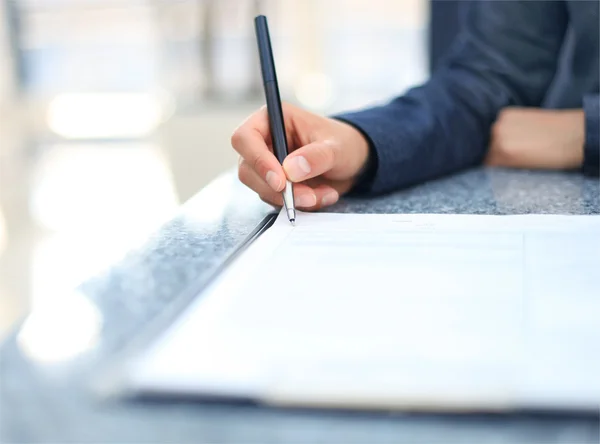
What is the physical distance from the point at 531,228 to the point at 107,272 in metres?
0.27

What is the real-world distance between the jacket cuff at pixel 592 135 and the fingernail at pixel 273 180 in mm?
317

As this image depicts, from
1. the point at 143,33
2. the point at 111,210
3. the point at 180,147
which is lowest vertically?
the point at 111,210

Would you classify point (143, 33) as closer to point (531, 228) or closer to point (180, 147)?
point (180, 147)

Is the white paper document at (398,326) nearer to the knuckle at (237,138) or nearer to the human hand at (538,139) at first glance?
the knuckle at (237,138)

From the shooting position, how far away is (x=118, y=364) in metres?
0.29

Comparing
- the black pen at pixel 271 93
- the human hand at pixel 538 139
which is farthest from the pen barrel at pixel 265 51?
the human hand at pixel 538 139

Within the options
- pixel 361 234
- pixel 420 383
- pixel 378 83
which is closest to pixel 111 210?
pixel 378 83

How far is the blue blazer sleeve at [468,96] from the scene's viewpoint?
0.64m

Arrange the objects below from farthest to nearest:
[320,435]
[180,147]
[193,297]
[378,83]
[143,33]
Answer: [143,33] → [378,83] → [180,147] → [193,297] → [320,435]

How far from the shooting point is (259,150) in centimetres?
55

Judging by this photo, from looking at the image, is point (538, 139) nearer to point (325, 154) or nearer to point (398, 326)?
point (325, 154)

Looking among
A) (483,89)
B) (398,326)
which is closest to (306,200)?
(398,326)

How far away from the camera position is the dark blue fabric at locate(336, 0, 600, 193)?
65 cm

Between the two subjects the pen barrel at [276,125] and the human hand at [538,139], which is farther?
the human hand at [538,139]
